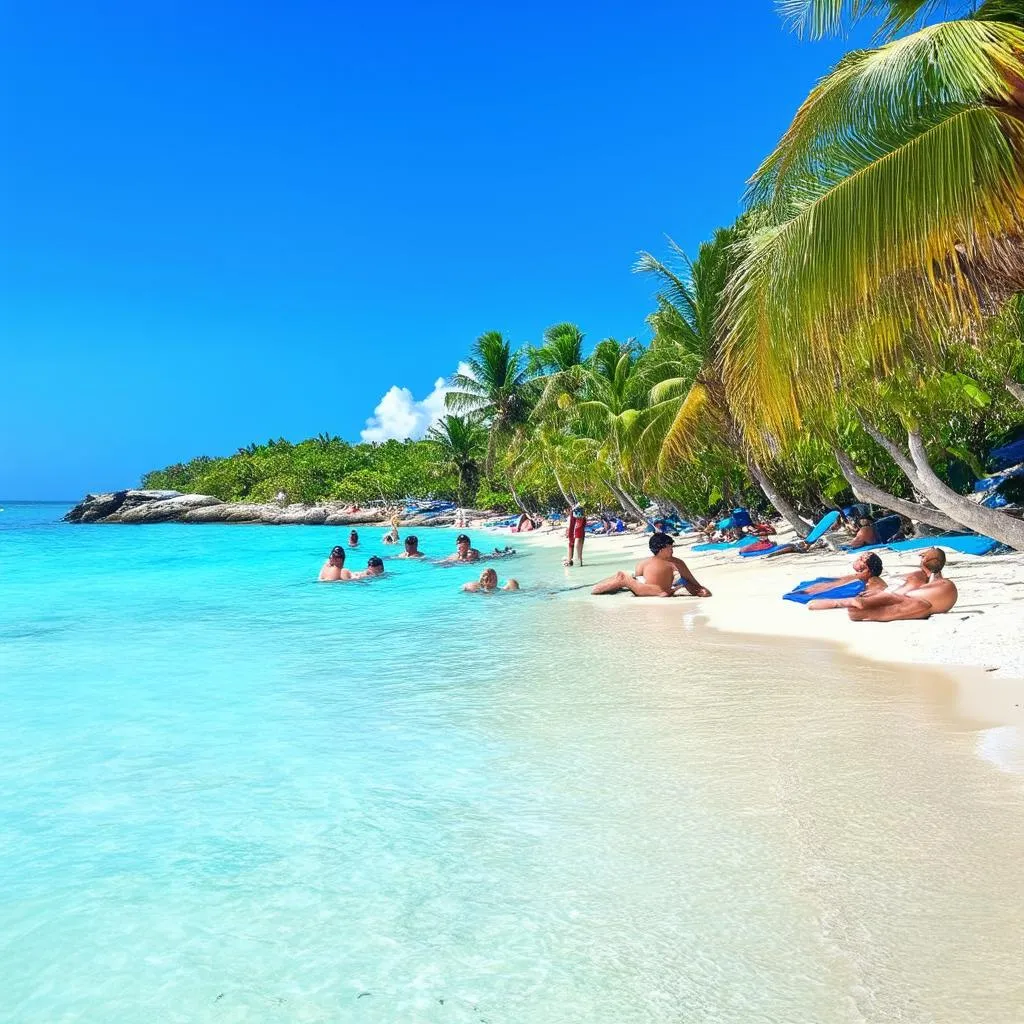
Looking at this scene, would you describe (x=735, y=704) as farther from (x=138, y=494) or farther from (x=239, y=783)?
(x=138, y=494)

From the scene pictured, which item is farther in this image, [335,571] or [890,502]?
[335,571]

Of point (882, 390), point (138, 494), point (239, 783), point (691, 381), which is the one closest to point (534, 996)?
point (239, 783)

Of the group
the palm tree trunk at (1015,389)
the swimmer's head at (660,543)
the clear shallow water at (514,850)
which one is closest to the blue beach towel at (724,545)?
the swimmer's head at (660,543)

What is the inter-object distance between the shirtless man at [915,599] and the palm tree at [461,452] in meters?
43.3

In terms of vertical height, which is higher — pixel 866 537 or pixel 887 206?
pixel 887 206

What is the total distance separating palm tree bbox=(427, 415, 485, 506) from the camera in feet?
174

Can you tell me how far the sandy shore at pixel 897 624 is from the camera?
22.7 ft

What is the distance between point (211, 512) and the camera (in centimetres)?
6925

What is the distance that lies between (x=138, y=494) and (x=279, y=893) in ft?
259

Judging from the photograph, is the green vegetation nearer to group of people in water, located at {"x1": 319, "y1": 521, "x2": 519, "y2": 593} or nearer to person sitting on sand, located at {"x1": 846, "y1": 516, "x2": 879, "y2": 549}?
person sitting on sand, located at {"x1": 846, "y1": 516, "x2": 879, "y2": 549}

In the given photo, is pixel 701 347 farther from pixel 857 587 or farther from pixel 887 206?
pixel 887 206

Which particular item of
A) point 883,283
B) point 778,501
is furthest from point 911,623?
point 778,501

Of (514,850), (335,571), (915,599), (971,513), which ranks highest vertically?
(971,513)

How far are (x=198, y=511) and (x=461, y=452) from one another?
91.6 ft
